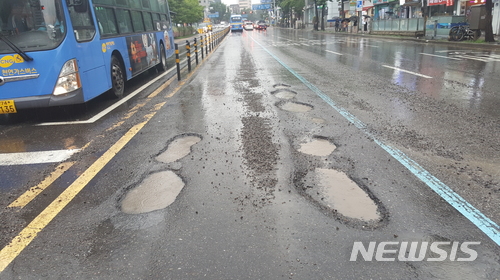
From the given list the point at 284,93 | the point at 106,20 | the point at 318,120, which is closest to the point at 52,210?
the point at 318,120

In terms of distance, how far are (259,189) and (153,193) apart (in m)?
1.08

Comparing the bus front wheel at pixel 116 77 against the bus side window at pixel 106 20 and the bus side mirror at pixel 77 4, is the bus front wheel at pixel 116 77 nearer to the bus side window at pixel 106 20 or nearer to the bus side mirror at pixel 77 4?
the bus side window at pixel 106 20

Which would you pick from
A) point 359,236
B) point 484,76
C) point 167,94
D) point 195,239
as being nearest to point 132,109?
point 167,94

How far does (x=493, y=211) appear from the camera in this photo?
3207 millimetres

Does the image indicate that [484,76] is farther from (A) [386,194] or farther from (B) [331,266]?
(B) [331,266]

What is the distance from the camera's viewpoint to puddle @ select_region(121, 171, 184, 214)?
3500 mm

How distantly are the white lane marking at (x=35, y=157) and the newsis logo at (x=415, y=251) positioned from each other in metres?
3.94

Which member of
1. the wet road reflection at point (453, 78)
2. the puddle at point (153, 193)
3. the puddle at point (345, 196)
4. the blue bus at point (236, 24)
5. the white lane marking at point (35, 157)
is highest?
the blue bus at point (236, 24)

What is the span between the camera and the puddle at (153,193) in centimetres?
350

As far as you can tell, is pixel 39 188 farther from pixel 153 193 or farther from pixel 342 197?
pixel 342 197

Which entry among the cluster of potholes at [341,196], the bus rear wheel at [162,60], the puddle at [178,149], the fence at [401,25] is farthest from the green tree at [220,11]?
the cluster of potholes at [341,196]

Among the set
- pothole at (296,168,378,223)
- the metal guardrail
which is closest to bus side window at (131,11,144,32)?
the metal guardrail

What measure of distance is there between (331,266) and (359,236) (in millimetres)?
477

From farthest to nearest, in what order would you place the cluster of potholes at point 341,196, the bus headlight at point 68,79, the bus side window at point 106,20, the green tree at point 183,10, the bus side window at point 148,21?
the green tree at point 183,10 < the bus side window at point 148,21 < the bus side window at point 106,20 < the bus headlight at point 68,79 < the cluster of potholes at point 341,196
